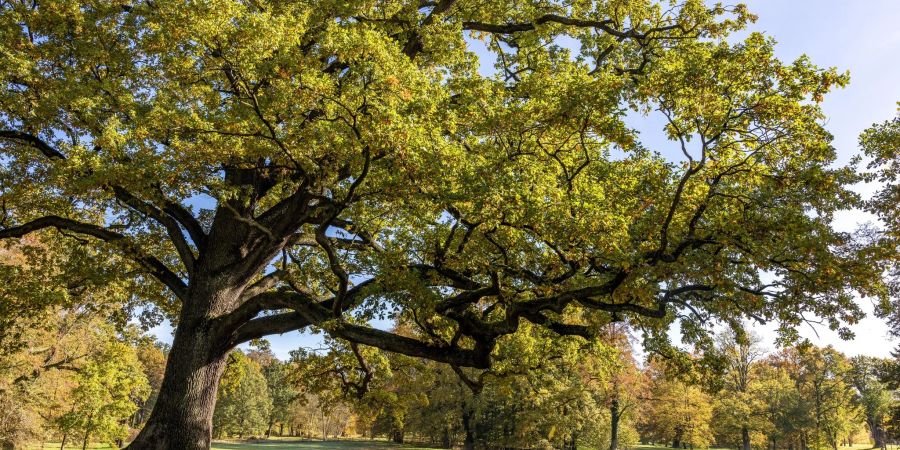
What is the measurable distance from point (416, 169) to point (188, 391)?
7.52m

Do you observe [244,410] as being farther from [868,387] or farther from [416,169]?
[868,387]

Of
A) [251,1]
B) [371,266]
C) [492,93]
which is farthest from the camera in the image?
[251,1]

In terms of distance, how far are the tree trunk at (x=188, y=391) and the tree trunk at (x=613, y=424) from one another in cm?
3579

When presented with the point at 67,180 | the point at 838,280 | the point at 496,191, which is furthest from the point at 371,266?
the point at 838,280

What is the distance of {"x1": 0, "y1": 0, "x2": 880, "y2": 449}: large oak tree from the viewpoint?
8.58 meters

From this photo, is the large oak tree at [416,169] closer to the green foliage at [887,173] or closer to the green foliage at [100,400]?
the green foliage at [887,173]

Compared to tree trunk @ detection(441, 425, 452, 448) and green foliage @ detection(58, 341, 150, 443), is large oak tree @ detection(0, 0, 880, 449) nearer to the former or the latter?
green foliage @ detection(58, 341, 150, 443)

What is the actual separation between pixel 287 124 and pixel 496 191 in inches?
171

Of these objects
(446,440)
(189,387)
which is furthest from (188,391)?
(446,440)

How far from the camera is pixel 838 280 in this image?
831 cm

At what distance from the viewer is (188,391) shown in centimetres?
1175

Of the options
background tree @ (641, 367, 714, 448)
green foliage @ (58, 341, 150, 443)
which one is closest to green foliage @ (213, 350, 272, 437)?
green foliage @ (58, 341, 150, 443)

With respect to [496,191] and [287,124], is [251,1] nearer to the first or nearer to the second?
[287,124]

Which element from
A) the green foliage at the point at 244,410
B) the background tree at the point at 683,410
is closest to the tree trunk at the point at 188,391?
the background tree at the point at 683,410
